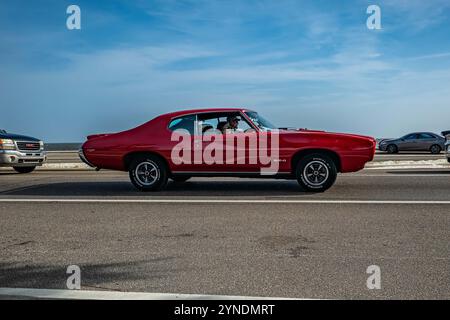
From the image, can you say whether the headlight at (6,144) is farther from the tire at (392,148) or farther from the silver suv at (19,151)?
the tire at (392,148)

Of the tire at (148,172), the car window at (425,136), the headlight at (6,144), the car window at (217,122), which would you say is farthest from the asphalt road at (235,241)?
the car window at (425,136)

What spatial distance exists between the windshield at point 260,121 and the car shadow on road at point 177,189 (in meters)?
1.25

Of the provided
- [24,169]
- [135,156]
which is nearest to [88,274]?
[135,156]

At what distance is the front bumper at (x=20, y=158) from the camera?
504 inches

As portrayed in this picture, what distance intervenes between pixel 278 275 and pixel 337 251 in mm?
980

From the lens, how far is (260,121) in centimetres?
863

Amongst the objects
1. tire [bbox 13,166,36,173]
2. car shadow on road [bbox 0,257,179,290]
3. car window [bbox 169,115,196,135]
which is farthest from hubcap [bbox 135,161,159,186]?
tire [bbox 13,166,36,173]

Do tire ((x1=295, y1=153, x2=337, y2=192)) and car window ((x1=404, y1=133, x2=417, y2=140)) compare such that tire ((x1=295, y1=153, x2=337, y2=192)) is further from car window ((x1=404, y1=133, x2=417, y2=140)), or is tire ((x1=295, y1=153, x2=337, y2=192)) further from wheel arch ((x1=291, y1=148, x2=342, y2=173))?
car window ((x1=404, y1=133, x2=417, y2=140))

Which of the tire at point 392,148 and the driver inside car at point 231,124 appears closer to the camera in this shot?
the driver inside car at point 231,124

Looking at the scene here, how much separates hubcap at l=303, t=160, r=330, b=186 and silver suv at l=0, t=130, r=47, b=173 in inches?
352

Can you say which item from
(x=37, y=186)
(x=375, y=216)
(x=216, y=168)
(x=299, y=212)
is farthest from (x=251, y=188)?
(x=37, y=186)

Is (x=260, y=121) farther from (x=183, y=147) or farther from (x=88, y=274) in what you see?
(x=88, y=274)

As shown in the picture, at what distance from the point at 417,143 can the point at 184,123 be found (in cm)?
2216
